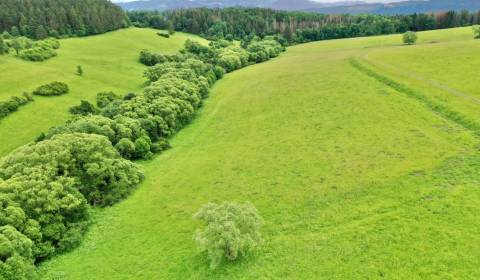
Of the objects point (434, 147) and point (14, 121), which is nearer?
point (434, 147)

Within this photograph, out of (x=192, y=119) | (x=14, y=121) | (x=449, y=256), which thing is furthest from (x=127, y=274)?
(x=14, y=121)

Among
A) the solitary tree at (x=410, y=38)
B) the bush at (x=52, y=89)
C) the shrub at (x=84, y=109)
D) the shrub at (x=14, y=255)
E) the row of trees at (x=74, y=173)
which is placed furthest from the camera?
the solitary tree at (x=410, y=38)

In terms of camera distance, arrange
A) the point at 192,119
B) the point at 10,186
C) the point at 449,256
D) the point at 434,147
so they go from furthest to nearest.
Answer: the point at 192,119 → the point at 434,147 → the point at 10,186 → the point at 449,256

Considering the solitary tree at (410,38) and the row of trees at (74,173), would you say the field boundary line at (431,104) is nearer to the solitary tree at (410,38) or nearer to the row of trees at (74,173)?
the row of trees at (74,173)

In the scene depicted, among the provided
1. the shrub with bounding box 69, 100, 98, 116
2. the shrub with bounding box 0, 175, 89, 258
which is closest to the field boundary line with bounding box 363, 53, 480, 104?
the shrub with bounding box 0, 175, 89, 258

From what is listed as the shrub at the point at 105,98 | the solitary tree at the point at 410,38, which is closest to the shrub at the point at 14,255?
the shrub at the point at 105,98

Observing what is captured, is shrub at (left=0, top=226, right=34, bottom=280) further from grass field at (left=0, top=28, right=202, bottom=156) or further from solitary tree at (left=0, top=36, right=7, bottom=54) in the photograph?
solitary tree at (left=0, top=36, right=7, bottom=54)

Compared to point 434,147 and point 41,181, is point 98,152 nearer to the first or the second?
point 41,181

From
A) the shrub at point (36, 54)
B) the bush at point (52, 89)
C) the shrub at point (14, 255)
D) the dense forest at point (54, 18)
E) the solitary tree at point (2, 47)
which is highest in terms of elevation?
the dense forest at point (54, 18)
